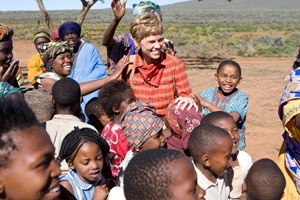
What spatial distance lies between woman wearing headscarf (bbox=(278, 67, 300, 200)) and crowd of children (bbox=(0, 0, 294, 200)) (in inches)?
0.4

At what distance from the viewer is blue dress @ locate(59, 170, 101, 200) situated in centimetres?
236

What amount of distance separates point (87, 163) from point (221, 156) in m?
1.10

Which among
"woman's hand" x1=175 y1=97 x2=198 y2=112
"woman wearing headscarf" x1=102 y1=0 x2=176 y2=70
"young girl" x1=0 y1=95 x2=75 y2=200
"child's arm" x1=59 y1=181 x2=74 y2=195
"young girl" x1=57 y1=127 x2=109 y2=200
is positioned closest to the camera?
"young girl" x1=0 y1=95 x2=75 y2=200

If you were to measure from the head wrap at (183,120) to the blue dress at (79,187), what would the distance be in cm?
92

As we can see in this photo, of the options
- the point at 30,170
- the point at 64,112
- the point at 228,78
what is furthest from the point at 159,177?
the point at 228,78

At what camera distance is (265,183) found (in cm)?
268

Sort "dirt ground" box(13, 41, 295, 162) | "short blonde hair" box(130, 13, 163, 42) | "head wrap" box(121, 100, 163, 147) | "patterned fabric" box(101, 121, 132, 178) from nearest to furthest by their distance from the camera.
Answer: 1. "head wrap" box(121, 100, 163, 147)
2. "patterned fabric" box(101, 121, 132, 178)
3. "short blonde hair" box(130, 13, 163, 42)
4. "dirt ground" box(13, 41, 295, 162)

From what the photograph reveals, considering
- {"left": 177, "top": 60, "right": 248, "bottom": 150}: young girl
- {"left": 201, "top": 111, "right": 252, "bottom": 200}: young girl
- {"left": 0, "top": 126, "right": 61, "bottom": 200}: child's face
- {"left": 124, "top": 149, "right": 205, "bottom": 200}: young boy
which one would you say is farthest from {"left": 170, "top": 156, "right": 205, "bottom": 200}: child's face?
{"left": 177, "top": 60, "right": 248, "bottom": 150}: young girl

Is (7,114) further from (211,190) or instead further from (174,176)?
(211,190)

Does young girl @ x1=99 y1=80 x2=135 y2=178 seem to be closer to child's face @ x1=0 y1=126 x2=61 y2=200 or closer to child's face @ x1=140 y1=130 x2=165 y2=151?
child's face @ x1=140 y1=130 x2=165 y2=151

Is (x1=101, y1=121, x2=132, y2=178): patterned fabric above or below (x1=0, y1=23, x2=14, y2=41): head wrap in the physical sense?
below

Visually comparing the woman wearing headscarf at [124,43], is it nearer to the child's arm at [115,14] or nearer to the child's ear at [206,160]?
the child's arm at [115,14]

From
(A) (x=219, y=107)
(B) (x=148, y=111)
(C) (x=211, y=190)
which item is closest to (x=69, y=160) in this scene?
(B) (x=148, y=111)

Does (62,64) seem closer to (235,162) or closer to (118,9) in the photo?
(118,9)
